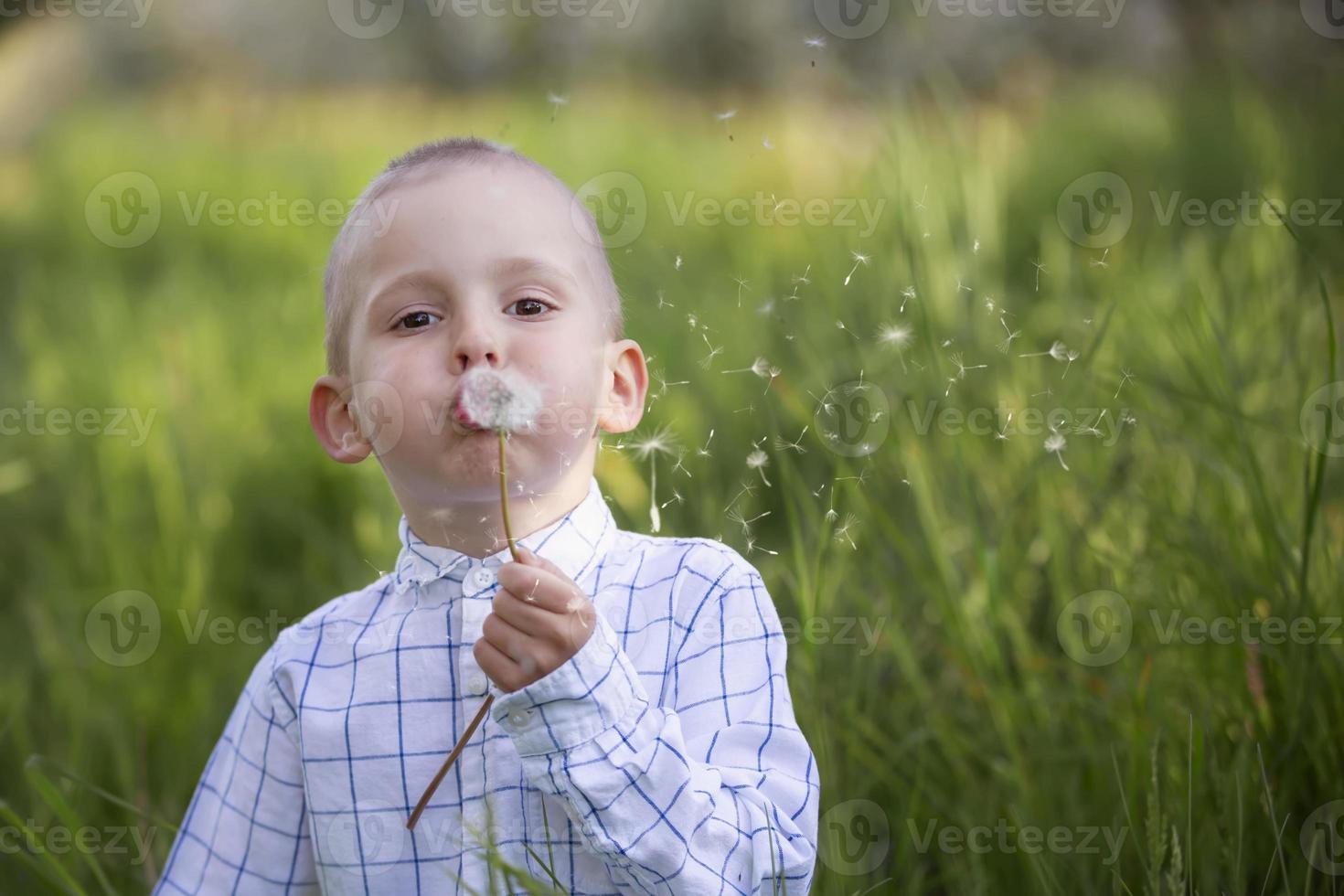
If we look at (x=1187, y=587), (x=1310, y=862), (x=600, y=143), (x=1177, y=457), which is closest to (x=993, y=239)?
(x=1177, y=457)

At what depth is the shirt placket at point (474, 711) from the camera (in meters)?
1.09

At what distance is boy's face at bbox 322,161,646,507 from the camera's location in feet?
3.42

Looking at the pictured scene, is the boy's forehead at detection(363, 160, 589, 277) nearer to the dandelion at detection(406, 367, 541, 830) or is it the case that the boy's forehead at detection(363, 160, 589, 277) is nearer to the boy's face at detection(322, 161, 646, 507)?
the boy's face at detection(322, 161, 646, 507)

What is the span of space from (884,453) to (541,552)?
1069 millimetres

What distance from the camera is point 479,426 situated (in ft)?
3.36
